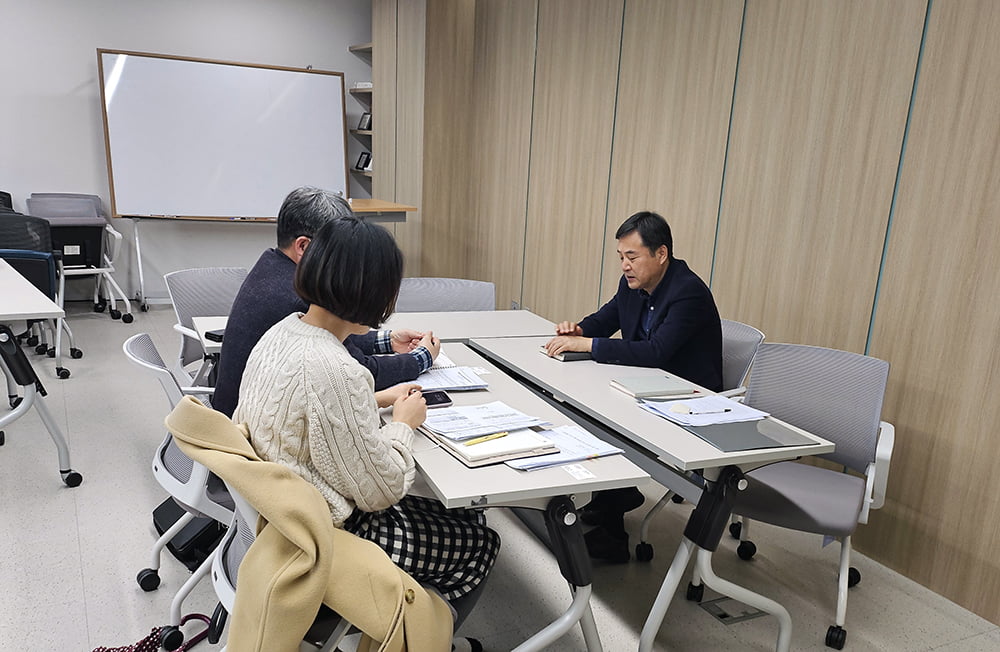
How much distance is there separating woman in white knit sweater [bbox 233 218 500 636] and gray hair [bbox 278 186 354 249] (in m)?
0.64

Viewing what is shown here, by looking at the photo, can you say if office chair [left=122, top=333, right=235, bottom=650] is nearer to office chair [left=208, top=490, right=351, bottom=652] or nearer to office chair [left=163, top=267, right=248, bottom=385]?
office chair [left=208, top=490, right=351, bottom=652]

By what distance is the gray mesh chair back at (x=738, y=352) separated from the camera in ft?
9.96

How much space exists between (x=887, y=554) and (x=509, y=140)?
13.1ft

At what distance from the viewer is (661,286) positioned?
2.95 m

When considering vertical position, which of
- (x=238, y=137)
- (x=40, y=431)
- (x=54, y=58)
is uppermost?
(x=54, y=58)

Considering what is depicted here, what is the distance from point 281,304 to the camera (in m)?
2.16

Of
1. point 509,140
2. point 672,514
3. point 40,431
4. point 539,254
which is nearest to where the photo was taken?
point 672,514

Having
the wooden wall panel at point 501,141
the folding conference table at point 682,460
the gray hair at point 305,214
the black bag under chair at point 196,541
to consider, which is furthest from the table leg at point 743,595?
the wooden wall panel at point 501,141

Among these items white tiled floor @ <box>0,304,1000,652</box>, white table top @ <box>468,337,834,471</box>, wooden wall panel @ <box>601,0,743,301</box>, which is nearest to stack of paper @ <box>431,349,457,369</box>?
white table top @ <box>468,337,834,471</box>

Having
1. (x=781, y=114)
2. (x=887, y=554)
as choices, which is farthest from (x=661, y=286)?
(x=887, y=554)

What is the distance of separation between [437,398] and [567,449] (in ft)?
1.68

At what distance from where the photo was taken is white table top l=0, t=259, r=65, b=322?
2.96 metres

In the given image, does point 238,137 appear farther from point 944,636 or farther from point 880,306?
point 944,636

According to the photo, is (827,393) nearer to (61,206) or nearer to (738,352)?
(738,352)
